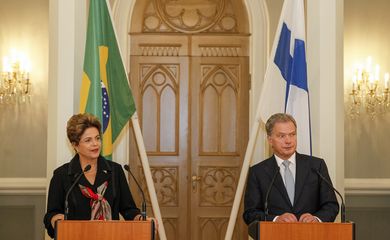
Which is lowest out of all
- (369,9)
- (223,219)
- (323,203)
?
(223,219)

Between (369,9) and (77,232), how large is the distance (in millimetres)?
4996

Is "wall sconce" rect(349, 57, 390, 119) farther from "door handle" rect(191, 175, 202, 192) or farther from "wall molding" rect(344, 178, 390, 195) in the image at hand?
"door handle" rect(191, 175, 202, 192)

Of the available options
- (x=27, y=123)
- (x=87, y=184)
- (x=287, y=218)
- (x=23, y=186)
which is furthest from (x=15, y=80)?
(x=287, y=218)

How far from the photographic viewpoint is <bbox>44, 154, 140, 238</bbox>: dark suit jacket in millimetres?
4586

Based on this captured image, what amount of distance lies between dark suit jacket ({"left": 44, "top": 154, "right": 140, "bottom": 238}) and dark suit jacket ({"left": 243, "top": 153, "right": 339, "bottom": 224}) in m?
0.76

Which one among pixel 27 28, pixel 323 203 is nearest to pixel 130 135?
pixel 27 28

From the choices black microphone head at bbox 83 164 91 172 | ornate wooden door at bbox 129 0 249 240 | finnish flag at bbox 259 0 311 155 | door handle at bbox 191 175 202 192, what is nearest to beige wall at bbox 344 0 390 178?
ornate wooden door at bbox 129 0 249 240

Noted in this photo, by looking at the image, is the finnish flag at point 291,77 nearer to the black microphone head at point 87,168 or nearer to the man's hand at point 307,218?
the man's hand at point 307,218

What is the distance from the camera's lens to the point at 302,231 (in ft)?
13.0

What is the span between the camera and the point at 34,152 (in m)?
7.73

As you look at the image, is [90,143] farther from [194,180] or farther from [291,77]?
[194,180]

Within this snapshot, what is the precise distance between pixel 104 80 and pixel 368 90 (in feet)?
10.5

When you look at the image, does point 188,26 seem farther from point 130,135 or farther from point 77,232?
point 77,232

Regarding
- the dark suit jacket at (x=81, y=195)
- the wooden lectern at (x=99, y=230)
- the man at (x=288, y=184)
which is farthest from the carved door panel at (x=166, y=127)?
the wooden lectern at (x=99, y=230)
